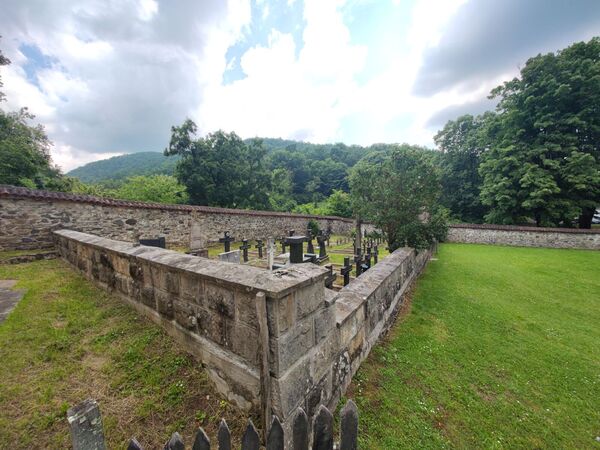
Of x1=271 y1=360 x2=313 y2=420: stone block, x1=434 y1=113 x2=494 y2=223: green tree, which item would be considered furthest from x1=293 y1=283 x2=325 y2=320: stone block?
x1=434 y1=113 x2=494 y2=223: green tree

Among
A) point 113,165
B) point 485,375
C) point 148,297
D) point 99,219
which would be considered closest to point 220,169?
point 99,219

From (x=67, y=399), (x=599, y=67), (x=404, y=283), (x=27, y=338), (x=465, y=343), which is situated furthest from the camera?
(x=599, y=67)

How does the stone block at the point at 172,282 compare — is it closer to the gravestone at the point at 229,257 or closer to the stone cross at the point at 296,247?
the stone cross at the point at 296,247

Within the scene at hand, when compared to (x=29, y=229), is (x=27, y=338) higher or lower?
lower

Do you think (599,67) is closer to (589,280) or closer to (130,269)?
(589,280)

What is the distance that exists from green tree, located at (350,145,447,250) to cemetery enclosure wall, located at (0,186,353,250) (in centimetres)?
653

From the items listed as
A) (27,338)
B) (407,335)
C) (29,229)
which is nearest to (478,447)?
(407,335)

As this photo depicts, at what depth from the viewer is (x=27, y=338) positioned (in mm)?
2525

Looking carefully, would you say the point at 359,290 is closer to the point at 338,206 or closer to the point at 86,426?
the point at 86,426

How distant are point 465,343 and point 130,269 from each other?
5.27 meters

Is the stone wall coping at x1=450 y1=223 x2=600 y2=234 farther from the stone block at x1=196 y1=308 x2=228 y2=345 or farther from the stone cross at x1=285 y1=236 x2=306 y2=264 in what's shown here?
the stone block at x1=196 y1=308 x2=228 y2=345

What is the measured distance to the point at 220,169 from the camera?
22297mm

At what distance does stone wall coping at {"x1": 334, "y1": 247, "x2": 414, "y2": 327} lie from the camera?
8.27 ft

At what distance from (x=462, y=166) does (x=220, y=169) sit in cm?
2755
